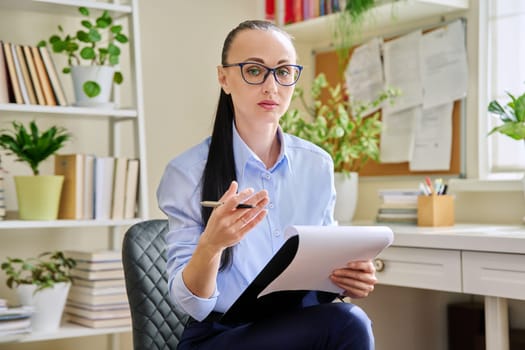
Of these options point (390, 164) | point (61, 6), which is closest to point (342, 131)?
point (390, 164)

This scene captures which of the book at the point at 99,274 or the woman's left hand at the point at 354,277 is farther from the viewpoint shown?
the book at the point at 99,274

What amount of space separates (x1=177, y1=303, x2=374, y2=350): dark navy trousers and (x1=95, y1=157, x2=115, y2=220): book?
1.33 m

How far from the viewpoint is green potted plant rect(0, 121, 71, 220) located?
2.49 meters

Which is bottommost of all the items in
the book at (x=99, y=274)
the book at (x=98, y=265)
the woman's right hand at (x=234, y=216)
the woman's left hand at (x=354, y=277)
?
the book at (x=99, y=274)

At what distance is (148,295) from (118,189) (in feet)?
3.33

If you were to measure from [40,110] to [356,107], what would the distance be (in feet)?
3.80

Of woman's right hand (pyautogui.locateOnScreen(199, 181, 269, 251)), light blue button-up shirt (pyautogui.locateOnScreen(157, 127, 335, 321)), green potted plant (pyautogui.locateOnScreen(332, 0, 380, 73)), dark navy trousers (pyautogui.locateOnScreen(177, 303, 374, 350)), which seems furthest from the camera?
green potted plant (pyautogui.locateOnScreen(332, 0, 380, 73))

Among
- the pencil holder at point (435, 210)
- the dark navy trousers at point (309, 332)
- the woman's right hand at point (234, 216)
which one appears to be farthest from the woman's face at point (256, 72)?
the pencil holder at point (435, 210)

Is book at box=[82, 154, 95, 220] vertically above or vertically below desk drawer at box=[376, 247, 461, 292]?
above

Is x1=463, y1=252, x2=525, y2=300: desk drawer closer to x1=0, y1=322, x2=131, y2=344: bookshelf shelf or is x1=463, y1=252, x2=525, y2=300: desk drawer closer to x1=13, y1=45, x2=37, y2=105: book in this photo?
x1=0, y1=322, x2=131, y2=344: bookshelf shelf

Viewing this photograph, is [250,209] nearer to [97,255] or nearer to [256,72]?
[256,72]

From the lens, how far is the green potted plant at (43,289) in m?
2.46

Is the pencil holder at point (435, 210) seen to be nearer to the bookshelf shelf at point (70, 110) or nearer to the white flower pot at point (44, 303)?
the bookshelf shelf at point (70, 110)

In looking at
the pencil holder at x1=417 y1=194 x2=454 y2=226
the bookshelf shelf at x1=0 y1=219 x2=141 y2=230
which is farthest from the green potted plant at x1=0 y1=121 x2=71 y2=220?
the pencil holder at x1=417 y1=194 x2=454 y2=226
